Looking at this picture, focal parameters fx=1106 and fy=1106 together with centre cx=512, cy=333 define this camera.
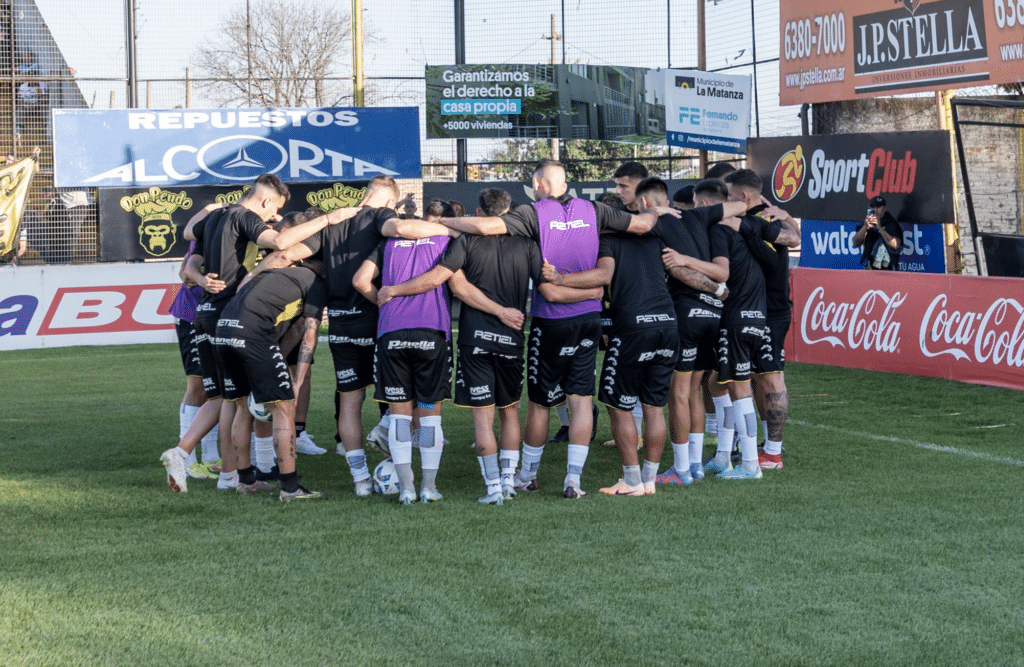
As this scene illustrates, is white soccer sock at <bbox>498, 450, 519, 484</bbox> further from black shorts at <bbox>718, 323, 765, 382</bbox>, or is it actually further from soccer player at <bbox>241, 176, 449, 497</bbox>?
black shorts at <bbox>718, 323, 765, 382</bbox>

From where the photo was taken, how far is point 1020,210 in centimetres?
1759

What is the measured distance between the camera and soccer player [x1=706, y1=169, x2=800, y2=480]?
7.45 meters

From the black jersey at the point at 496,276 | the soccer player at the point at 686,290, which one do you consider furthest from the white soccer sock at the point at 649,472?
the black jersey at the point at 496,276

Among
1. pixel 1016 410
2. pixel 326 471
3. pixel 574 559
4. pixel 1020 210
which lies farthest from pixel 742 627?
pixel 1020 210

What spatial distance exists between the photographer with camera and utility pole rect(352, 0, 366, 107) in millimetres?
10457

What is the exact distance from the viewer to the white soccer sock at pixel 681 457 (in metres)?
7.35

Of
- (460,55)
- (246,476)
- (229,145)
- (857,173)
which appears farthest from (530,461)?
(460,55)

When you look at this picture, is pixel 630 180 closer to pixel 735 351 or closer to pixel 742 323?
pixel 742 323

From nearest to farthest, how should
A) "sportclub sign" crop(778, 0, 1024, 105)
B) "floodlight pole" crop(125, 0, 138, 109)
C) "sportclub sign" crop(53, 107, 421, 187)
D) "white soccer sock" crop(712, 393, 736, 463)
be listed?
"white soccer sock" crop(712, 393, 736, 463) → "sportclub sign" crop(778, 0, 1024, 105) → "sportclub sign" crop(53, 107, 421, 187) → "floodlight pole" crop(125, 0, 138, 109)

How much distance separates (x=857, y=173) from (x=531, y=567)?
1248cm

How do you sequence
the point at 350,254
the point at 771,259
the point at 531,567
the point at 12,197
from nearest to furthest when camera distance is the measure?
the point at 531,567 < the point at 350,254 < the point at 771,259 < the point at 12,197

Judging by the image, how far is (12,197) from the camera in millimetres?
18891

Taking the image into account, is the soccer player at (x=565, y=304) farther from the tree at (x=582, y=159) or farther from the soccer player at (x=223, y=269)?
the tree at (x=582, y=159)

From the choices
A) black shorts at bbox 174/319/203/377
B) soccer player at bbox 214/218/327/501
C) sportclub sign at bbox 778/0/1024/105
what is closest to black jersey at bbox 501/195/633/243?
soccer player at bbox 214/218/327/501
